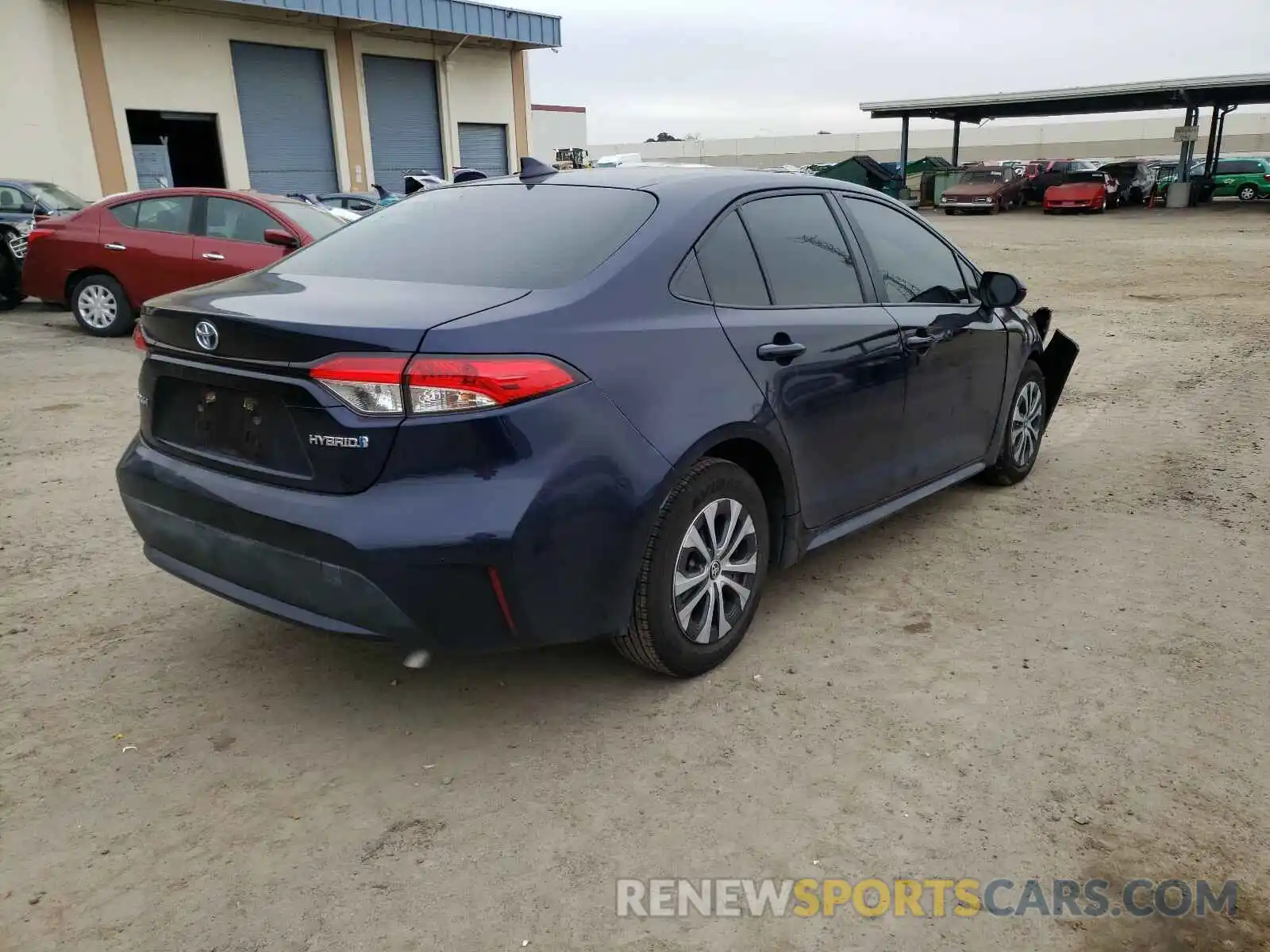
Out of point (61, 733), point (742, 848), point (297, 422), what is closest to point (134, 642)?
point (61, 733)

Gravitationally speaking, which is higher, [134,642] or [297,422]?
[297,422]

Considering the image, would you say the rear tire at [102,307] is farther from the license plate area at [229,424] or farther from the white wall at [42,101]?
the white wall at [42,101]

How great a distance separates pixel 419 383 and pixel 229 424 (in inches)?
28.8

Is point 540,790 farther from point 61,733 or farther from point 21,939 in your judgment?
point 61,733

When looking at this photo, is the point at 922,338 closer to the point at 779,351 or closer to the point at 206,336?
the point at 779,351

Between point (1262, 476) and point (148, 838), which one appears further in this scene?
point (1262, 476)

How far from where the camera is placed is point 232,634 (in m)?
3.65

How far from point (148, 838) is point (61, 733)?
0.70 meters

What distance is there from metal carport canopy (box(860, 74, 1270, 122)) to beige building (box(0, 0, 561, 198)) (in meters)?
18.3

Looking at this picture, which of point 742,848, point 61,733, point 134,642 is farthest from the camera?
point 134,642

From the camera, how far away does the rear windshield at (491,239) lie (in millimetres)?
3053

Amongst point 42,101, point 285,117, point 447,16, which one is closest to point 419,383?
point 42,101

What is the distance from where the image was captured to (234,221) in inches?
385

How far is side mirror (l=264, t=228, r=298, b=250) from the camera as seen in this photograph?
8647 mm
